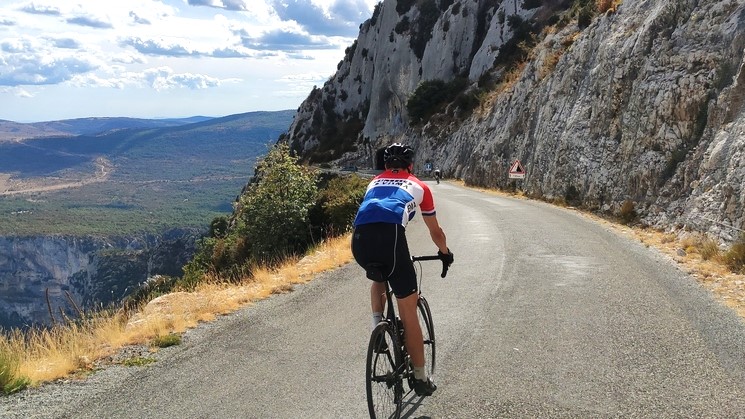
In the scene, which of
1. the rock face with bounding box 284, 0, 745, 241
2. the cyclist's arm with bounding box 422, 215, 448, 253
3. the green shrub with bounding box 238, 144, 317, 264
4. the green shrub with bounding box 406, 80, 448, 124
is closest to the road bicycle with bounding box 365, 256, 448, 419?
the cyclist's arm with bounding box 422, 215, 448, 253

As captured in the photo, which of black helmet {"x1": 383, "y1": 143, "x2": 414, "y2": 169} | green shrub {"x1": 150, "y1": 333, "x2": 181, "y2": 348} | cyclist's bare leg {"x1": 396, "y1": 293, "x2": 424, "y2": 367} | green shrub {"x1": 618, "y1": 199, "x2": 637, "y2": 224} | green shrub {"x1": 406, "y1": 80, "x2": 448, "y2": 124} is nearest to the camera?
cyclist's bare leg {"x1": 396, "y1": 293, "x2": 424, "y2": 367}

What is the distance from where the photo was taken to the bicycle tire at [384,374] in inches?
175

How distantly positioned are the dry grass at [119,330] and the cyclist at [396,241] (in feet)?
11.6

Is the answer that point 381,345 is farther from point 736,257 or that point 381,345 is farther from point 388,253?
point 736,257

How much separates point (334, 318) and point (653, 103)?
558 inches

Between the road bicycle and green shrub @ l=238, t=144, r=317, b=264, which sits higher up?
the road bicycle

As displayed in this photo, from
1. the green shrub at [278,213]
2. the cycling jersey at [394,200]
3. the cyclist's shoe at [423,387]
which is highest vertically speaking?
the cycling jersey at [394,200]

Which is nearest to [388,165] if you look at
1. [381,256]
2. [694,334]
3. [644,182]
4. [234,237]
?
[381,256]

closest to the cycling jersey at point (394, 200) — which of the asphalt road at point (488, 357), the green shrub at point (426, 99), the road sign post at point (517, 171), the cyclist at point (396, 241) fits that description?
the cyclist at point (396, 241)

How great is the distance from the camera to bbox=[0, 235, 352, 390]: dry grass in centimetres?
609

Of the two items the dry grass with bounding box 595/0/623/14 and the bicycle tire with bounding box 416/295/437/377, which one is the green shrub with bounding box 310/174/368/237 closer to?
the bicycle tire with bounding box 416/295/437/377

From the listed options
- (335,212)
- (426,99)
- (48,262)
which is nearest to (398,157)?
(335,212)

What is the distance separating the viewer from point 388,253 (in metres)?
4.48

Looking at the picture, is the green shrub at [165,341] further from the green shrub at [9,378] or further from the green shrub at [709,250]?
the green shrub at [709,250]
